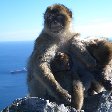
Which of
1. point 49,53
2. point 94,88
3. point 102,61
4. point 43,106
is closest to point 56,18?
point 49,53

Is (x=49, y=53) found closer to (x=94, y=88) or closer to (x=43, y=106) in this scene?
(x=94, y=88)

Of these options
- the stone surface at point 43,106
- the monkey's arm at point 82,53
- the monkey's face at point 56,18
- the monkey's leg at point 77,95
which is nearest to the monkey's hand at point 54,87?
the monkey's leg at point 77,95

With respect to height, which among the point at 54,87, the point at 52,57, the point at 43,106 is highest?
the point at 52,57

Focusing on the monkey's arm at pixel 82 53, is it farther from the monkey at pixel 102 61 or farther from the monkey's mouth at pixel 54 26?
the monkey's mouth at pixel 54 26

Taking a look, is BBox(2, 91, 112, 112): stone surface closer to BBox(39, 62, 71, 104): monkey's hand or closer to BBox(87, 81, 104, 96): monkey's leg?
BBox(39, 62, 71, 104): monkey's hand

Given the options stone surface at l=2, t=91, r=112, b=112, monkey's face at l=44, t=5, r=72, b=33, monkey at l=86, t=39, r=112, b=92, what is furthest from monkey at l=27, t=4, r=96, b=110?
stone surface at l=2, t=91, r=112, b=112
